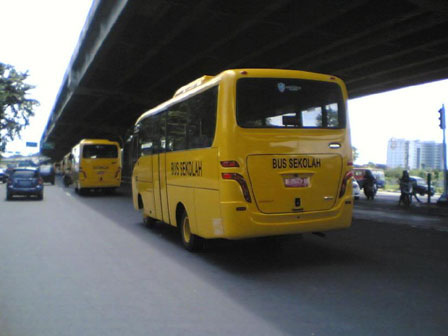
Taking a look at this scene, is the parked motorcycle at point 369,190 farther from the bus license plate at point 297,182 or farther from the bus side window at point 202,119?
the bus license plate at point 297,182

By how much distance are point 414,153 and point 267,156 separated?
5194 centimetres

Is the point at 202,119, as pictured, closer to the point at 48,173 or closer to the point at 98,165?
the point at 98,165

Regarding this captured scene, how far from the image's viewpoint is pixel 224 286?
5.79 m

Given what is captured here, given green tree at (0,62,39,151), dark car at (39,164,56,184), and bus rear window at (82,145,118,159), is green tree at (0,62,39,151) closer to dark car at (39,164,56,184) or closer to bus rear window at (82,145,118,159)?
dark car at (39,164,56,184)

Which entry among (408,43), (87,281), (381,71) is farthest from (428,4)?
(87,281)

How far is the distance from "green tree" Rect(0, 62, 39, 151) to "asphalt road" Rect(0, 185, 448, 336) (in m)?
35.0

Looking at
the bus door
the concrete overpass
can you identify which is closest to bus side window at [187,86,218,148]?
the bus door

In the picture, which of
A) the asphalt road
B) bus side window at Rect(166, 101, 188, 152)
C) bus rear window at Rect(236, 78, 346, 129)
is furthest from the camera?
bus side window at Rect(166, 101, 188, 152)

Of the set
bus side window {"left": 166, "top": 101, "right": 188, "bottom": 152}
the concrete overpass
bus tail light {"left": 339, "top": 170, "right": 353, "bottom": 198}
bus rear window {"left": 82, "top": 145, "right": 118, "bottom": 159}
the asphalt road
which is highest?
the concrete overpass

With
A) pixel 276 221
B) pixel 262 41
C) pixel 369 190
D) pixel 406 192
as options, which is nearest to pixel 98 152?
pixel 262 41

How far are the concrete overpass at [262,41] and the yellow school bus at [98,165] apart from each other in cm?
376

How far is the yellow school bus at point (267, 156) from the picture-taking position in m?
6.55

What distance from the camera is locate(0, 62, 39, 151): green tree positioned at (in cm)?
4069

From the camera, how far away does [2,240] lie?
9352 mm
